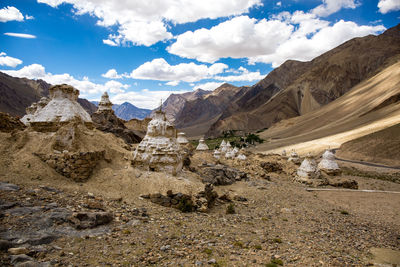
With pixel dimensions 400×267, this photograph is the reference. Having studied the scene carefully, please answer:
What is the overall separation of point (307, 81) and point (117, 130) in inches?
5067

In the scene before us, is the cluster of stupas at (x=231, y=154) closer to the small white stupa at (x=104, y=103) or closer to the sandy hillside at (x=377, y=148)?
the small white stupa at (x=104, y=103)

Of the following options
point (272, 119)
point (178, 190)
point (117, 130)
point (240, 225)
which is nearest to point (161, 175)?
point (178, 190)

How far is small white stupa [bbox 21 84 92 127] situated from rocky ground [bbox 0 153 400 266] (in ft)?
15.0

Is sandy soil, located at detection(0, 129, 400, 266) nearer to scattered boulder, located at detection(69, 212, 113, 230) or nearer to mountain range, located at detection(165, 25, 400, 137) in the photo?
scattered boulder, located at detection(69, 212, 113, 230)

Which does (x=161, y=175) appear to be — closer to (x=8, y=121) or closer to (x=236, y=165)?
(x=8, y=121)

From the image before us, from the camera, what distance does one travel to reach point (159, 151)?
38.2 feet

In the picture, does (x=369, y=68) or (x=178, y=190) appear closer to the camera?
(x=178, y=190)

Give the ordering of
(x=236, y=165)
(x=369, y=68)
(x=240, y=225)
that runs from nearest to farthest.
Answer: (x=240, y=225)
(x=236, y=165)
(x=369, y=68)

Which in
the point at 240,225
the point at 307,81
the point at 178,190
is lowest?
the point at 240,225

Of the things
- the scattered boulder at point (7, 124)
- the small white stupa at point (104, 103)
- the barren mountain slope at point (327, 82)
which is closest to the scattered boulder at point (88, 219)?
the scattered boulder at point (7, 124)

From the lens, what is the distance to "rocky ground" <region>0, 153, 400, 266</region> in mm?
5512

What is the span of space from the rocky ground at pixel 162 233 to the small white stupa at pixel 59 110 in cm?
457

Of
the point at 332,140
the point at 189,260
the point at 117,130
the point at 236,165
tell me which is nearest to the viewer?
the point at 189,260

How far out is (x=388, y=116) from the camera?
53094 mm
